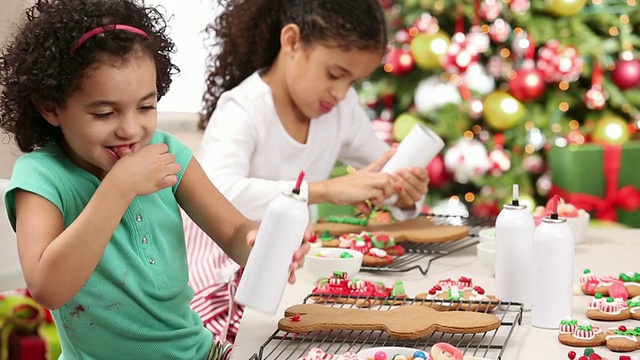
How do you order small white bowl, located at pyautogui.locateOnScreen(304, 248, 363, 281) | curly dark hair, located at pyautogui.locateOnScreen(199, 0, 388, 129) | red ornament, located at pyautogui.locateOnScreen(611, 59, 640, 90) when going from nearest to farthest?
1. small white bowl, located at pyautogui.locateOnScreen(304, 248, 363, 281)
2. curly dark hair, located at pyautogui.locateOnScreen(199, 0, 388, 129)
3. red ornament, located at pyautogui.locateOnScreen(611, 59, 640, 90)

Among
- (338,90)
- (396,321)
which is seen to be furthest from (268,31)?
(396,321)

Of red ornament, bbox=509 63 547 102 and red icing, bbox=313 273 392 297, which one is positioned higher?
red icing, bbox=313 273 392 297

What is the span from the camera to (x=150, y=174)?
1354mm

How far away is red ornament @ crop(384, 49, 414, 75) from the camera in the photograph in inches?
161

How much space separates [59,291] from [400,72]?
3020 mm

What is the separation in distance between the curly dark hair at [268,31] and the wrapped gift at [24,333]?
2.47 feet

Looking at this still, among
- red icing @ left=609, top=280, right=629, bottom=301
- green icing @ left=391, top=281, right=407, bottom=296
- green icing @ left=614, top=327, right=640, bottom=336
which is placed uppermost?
green icing @ left=614, top=327, right=640, bottom=336

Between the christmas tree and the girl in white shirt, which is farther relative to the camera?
the christmas tree

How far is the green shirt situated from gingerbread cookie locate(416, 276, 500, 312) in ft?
1.35


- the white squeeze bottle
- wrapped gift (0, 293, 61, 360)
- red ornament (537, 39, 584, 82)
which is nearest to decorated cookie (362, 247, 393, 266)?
the white squeeze bottle

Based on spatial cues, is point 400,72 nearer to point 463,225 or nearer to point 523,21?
point 523,21

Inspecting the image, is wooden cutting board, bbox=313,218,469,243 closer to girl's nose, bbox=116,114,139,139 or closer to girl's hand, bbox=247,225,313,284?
girl's hand, bbox=247,225,313,284

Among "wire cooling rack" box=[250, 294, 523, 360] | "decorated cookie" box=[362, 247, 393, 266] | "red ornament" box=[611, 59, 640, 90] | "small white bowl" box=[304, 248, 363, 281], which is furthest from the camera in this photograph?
"red ornament" box=[611, 59, 640, 90]

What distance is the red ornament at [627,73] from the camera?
392 cm
